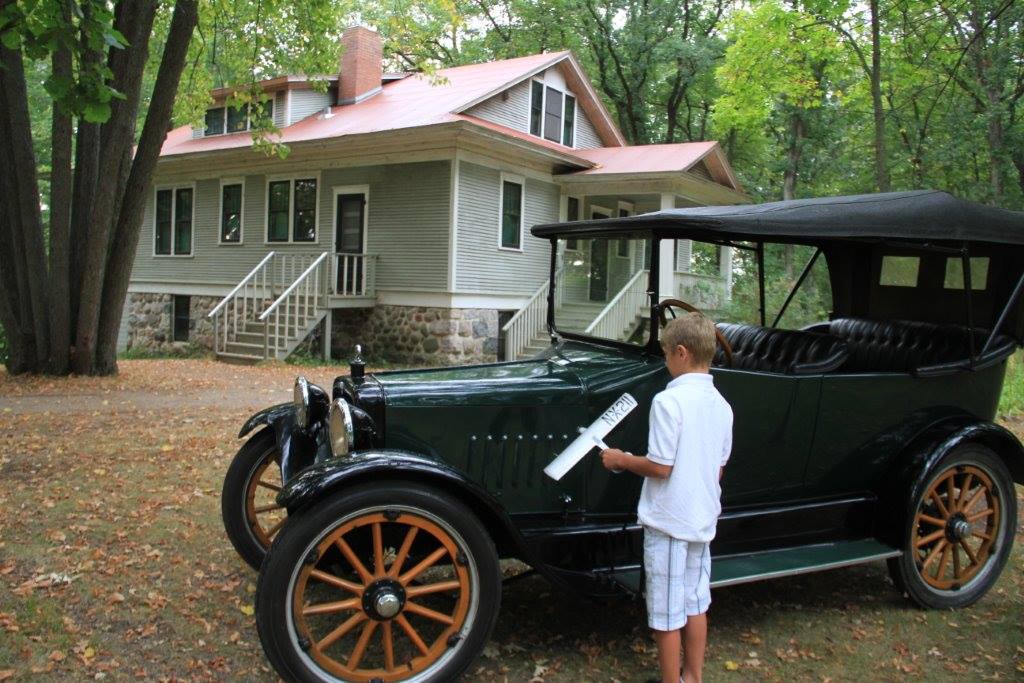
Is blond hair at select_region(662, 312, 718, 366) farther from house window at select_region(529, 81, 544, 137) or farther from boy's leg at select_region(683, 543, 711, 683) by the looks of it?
house window at select_region(529, 81, 544, 137)

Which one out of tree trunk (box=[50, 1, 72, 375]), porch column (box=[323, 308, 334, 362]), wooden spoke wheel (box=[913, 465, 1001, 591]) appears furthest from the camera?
porch column (box=[323, 308, 334, 362])

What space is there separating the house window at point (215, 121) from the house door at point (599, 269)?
64.1ft

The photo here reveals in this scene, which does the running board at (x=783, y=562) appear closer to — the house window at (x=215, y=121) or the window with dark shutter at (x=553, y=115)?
the window with dark shutter at (x=553, y=115)

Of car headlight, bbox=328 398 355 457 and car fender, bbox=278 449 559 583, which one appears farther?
car headlight, bbox=328 398 355 457

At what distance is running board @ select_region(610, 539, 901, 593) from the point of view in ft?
12.1

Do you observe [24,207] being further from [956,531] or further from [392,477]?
[956,531]

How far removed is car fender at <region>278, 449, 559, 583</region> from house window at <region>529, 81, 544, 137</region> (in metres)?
17.7

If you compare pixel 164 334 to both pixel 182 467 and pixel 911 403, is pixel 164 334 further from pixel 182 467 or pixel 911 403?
pixel 911 403

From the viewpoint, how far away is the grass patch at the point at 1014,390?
10461mm

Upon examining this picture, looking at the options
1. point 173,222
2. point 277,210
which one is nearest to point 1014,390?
point 277,210

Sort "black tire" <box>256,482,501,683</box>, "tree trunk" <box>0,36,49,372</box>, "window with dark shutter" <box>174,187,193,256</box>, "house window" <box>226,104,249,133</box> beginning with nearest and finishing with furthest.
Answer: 1. "black tire" <box>256,482,501,683</box>
2. "tree trunk" <box>0,36,49,372</box>
3. "house window" <box>226,104,249,133</box>
4. "window with dark shutter" <box>174,187,193,256</box>

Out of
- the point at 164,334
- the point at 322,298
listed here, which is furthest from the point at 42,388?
the point at 164,334

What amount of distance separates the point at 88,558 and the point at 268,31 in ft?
41.6

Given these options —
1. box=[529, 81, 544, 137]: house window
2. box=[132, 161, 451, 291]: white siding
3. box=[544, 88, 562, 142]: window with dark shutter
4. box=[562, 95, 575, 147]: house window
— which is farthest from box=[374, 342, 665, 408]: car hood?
box=[562, 95, 575, 147]: house window
